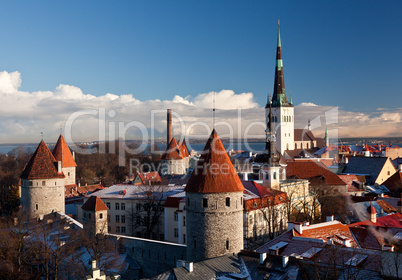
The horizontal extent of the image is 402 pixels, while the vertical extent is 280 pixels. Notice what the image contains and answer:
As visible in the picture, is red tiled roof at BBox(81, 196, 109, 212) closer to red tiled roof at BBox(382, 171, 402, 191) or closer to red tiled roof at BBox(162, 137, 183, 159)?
→ red tiled roof at BBox(162, 137, 183, 159)

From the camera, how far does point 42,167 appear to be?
117 feet

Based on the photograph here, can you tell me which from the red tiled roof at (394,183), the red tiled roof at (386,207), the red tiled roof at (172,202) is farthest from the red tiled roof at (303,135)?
the red tiled roof at (172,202)

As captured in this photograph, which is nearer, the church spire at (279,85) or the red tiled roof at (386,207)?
the red tiled roof at (386,207)

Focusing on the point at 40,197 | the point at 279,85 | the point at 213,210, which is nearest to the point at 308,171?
the point at 40,197

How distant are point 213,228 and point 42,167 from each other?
2023 cm

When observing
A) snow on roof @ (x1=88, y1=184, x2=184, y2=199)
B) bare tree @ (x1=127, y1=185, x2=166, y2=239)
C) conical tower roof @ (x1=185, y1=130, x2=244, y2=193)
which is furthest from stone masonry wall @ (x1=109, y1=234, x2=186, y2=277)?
snow on roof @ (x1=88, y1=184, x2=184, y2=199)

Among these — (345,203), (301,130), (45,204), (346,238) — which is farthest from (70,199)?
(301,130)

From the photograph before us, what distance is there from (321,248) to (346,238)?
3.54 meters

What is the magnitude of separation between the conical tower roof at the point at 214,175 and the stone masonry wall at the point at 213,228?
0.31m

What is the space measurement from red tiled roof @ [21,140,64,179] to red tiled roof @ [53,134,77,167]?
33.4 feet

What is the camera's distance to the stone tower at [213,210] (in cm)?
2122

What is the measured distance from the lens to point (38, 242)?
25219mm

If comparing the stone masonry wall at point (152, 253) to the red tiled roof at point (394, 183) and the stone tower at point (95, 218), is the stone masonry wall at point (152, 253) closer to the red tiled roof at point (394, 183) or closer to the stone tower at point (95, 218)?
the stone tower at point (95, 218)

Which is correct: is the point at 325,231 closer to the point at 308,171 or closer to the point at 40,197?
the point at 40,197
